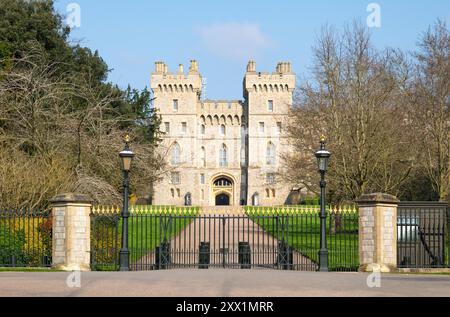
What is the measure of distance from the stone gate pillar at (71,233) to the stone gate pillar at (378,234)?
624 cm

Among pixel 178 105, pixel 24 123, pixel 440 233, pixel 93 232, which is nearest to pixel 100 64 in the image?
pixel 24 123

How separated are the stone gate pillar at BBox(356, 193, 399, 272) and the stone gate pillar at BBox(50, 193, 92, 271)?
6238mm

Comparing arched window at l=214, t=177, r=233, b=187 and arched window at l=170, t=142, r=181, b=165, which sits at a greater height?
arched window at l=170, t=142, r=181, b=165

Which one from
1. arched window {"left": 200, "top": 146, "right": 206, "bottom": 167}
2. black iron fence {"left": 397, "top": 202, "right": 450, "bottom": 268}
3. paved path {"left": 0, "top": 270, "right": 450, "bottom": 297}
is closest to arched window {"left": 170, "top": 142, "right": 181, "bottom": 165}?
arched window {"left": 200, "top": 146, "right": 206, "bottom": 167}

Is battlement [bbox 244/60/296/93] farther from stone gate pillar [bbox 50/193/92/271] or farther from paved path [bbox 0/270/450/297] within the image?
paved path [bbox 0/270/450/297]

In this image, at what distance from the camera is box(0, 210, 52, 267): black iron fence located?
17.9m

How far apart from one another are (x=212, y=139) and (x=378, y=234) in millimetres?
62209

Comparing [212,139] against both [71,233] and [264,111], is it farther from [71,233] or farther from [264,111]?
[71,233]

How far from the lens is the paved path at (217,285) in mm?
10984

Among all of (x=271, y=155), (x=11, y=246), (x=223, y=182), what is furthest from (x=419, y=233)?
(x=223, y=182)

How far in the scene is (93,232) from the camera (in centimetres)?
1919

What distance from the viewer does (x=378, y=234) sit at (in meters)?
16.5
